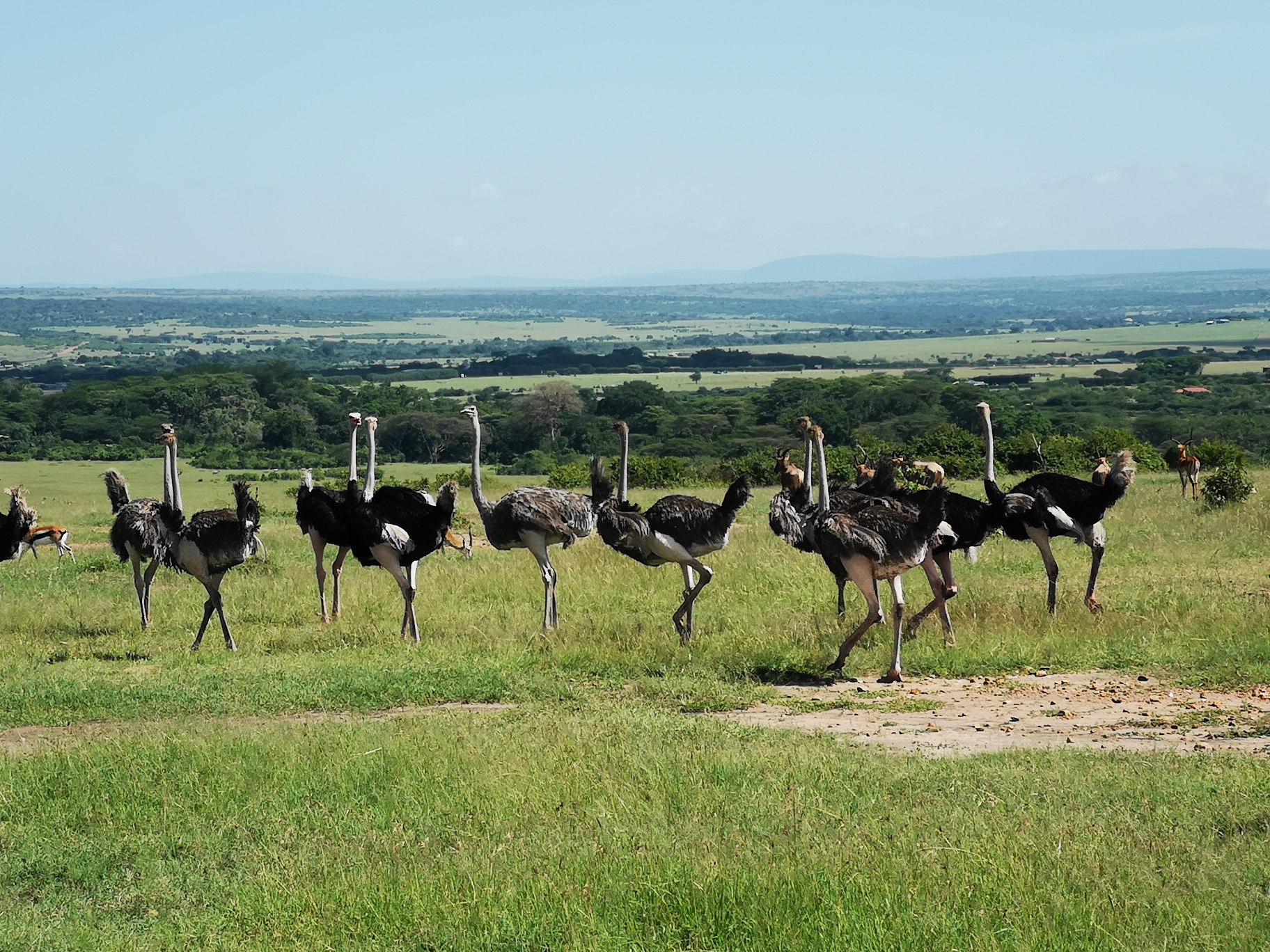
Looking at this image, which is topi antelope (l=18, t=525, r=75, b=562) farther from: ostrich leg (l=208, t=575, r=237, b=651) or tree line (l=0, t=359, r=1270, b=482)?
tree line (l=0, t=359, r=1270, b=482)

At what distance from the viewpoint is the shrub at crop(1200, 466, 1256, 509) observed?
21.8 metres

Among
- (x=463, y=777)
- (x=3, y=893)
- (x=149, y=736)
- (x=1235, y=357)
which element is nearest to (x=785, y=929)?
(x=463, y=777)

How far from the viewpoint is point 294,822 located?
778cm

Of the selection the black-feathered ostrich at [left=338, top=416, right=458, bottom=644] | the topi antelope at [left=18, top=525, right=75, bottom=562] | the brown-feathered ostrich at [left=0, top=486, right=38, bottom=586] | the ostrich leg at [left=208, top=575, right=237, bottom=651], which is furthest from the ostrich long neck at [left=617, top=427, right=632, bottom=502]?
the topi antelope at [left=18, top=525, right=75, bottom=562]

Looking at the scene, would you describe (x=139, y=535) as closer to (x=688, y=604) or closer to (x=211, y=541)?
(x=211, y=541)

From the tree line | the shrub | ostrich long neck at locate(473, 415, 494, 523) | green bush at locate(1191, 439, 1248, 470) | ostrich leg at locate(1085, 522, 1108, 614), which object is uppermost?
ostrich long neck at locate(473, 415, 494, 523)

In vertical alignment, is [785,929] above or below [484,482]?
above

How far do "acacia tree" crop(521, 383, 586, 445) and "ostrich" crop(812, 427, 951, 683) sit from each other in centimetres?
4448

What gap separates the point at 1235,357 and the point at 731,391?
5722 centimetres

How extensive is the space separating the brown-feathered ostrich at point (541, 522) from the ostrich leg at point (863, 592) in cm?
309

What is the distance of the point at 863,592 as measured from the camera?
11734 mm

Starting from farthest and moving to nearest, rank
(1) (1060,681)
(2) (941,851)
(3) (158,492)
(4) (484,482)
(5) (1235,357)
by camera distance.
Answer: (5) (1235,357) → (3) (158,492) → (4) (484,482) → (1) (1060,681) → (2) (941,851)

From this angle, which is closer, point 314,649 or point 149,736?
point 149,736

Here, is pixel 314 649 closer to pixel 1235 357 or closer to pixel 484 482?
pixel 484 482
